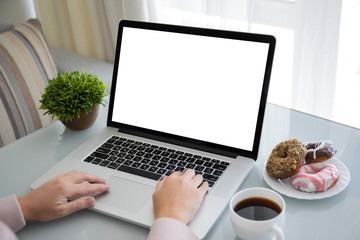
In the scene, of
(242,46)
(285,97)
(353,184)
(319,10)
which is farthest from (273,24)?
(353,184)

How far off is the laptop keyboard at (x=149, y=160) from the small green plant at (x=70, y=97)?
0.12 metres

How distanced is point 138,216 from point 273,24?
1.00 m

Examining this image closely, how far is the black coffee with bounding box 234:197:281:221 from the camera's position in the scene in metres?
0.66

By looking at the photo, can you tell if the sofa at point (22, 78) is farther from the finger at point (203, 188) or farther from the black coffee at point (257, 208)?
the black coffee at point (257, 208)

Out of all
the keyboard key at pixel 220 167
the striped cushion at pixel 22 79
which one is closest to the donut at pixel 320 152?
the keyboard key at pixel 220 167

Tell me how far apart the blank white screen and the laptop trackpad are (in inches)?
7.2

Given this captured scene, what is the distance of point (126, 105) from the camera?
1.02 metres

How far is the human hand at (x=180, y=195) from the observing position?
2.33 feet

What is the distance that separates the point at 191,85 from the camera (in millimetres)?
933

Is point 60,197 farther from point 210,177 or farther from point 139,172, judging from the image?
point 210,177

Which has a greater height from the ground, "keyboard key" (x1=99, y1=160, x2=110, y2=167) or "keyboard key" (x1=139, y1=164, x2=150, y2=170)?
"keyboard key" (x1=139, y1=164, x2=150, y2=170)

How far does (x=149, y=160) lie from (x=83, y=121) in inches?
10.2

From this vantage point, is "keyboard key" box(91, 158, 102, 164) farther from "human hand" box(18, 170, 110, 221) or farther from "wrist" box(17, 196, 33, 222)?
"wrist" box(17, 196, 33, 222)

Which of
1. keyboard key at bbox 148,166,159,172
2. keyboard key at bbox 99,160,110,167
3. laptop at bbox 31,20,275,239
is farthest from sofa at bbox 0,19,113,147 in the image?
keyboard key at bbox 148,166,159,172
